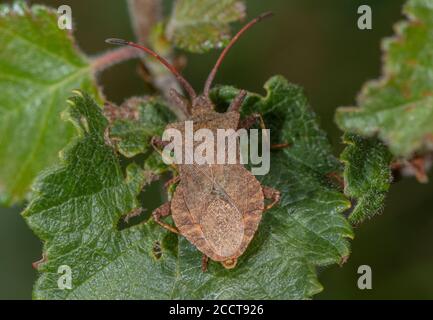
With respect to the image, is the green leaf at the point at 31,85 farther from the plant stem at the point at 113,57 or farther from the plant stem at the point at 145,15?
the plant stem at the point at 145,15

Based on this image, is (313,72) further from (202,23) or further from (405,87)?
(405,87)

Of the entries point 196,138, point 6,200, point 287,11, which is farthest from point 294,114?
point 287,11

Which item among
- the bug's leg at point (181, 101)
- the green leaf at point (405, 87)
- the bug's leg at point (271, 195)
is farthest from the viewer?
the bug's leg at point (181, 101)

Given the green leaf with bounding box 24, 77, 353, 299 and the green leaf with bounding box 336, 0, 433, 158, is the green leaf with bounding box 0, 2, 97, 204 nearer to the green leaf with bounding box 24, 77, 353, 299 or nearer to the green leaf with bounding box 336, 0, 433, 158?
the green leaf with bounding box 24, 77, 353, 299

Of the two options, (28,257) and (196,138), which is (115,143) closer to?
(196,138)

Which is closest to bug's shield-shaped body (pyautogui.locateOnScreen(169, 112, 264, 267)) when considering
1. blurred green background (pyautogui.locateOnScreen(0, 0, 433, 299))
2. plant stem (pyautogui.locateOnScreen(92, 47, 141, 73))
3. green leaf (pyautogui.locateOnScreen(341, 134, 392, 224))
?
green leaf (pyautogui.locateOnScreen(341, 134, 392, 224))

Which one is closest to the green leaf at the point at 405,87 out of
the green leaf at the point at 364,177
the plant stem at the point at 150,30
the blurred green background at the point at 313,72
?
the green leaf at the point at 364,177
